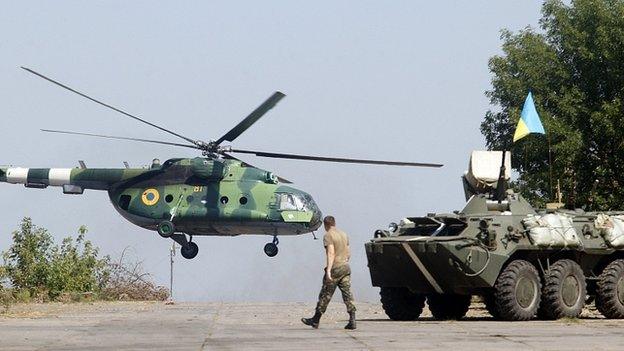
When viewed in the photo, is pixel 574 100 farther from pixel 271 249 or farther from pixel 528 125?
pixel 528 125

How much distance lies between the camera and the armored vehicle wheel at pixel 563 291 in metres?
23.1

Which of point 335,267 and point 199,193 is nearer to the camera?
point 335,267

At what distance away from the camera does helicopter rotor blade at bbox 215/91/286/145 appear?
38938mm

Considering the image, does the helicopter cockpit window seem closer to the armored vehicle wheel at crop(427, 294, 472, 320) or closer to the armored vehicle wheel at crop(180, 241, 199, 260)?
the armored vehicle wheel at crop(180, 241, 199, 260)

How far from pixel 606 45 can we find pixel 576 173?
4072 mm

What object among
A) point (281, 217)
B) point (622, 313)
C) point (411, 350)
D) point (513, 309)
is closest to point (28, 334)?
point (411, 350)

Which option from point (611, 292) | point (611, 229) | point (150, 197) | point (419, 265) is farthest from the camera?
point (150, 197)

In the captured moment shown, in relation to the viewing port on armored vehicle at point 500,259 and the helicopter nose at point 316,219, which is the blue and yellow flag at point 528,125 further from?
the helicopter nose at point 316,219

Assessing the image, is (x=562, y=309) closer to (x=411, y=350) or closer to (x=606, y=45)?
→ (x=411, y=350)

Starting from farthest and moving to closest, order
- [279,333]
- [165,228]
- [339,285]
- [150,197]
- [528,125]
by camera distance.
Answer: [150,197]
[165,228]
[528,125]
[339,285]
[279,333]

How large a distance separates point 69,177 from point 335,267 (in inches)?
980

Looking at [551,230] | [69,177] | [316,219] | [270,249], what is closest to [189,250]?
[270,249]

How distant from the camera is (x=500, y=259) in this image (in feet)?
74.8

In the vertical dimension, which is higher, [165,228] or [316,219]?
[316,219]
